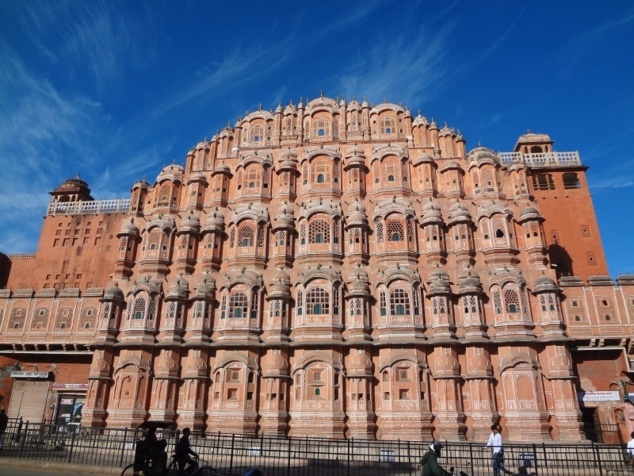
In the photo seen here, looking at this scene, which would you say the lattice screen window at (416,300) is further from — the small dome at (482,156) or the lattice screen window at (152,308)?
the lattice screen window at (152,308)

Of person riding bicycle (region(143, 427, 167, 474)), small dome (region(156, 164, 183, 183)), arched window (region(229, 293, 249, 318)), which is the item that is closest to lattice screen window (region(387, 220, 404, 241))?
arched window (region(229, 293, 249, 318))

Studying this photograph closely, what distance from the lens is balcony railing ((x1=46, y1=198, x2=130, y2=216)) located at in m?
39.8

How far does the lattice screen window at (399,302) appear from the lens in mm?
27406

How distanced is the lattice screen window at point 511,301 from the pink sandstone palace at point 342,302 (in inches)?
3.3

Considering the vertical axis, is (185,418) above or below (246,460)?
above

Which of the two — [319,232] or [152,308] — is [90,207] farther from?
[319,232]

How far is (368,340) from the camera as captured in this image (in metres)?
26.9

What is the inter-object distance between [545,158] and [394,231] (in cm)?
1504

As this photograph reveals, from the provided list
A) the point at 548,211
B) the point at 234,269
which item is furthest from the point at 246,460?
the point at 548,211

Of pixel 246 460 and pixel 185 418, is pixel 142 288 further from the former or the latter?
pixel 246 460

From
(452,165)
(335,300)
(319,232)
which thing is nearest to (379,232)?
(319,232)

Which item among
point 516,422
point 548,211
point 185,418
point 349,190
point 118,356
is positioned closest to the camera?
point 516,422

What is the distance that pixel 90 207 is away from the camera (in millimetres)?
40219

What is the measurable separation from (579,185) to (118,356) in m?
33.1
